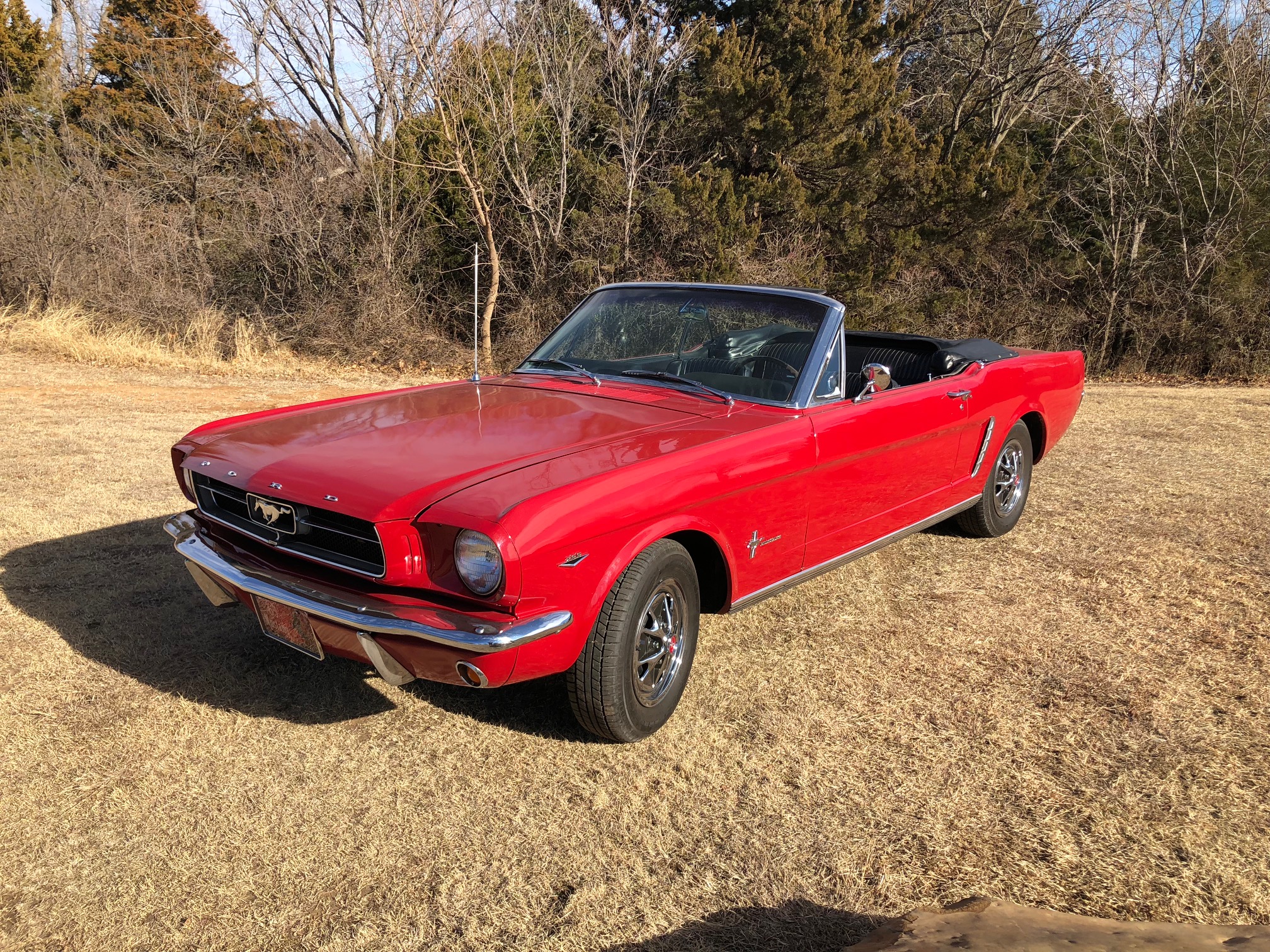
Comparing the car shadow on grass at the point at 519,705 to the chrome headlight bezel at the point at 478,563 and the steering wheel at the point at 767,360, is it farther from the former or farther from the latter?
the steering wheel at the point at 767,360

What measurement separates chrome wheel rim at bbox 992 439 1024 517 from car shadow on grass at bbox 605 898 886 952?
143 inches

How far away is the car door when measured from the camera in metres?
3.92

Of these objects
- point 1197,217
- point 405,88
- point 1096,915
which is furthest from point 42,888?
point 1197,217

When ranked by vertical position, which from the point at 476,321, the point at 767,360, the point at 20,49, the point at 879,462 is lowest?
the point at 879,462

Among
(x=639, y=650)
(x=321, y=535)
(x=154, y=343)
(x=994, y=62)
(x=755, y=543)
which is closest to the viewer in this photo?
(x=321, y=535)

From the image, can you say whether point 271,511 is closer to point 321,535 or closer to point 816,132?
point 321,535

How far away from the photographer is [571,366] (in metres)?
4.50

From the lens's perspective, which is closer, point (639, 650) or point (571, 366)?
point (639, 650)

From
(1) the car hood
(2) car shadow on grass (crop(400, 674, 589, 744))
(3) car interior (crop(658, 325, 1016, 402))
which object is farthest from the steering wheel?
(2) car shadow on grass (crop(400, 674, 589, 744))

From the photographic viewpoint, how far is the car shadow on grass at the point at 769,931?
92.8 inches

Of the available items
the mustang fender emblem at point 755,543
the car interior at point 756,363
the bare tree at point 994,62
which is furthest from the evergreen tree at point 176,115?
the mustang fender emblem at point 755,543

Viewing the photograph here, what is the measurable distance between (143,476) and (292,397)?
5142mm

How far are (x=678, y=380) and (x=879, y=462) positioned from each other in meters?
0.98

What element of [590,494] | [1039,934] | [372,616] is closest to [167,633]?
[372,616]
